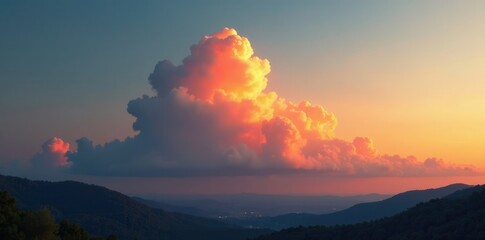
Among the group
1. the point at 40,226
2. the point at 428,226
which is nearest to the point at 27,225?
the point at 40,226

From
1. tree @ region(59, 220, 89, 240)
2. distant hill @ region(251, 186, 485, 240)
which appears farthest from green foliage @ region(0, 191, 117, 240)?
distant hill @ region(251, 186, 485, 240)

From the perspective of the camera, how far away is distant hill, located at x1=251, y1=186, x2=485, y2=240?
343 ft

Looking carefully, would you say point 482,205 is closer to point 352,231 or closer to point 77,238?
point 352,231

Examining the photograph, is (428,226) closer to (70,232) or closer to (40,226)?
(70,232)

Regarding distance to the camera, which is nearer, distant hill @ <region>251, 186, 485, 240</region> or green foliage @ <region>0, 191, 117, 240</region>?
green foliage @ <region>0, 191, 117, 240</region>

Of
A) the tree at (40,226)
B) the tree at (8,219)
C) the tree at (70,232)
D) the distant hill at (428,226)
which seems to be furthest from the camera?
the distant hill at (428,226)

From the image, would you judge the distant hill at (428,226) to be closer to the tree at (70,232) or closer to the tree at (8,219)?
the tree at (70,232)

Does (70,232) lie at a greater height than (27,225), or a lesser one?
lesser

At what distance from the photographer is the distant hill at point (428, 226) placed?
105 m

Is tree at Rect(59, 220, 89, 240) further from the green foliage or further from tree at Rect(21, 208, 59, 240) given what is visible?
tree at Rect(21, 208, 59, 240)

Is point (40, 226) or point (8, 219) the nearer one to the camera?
point (40, 226)

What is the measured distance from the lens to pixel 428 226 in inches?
4619

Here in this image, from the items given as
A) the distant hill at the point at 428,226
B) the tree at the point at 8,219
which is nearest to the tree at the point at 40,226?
the tree at the point at 8,219

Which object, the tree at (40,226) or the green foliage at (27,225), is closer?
the green foliage at (27,225)
